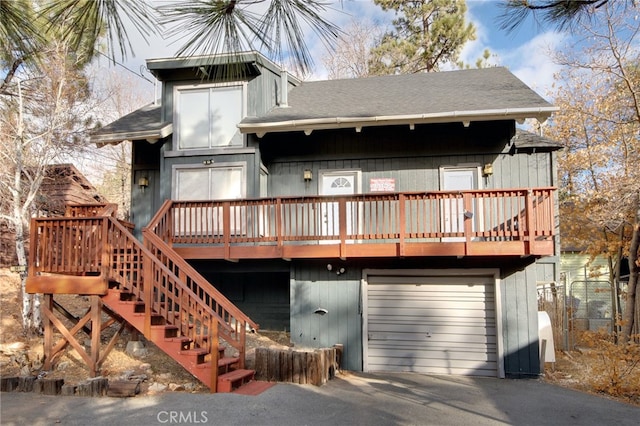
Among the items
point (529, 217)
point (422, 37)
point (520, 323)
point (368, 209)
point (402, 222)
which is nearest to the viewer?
point (529, 217)

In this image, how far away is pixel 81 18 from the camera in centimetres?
284

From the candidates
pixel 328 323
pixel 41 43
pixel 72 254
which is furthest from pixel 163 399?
pixel 41 43

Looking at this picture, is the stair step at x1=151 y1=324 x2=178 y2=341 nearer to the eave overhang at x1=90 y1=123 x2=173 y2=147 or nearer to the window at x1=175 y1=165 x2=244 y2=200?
the window at x1=175 y1=165 x2=244 y2=200

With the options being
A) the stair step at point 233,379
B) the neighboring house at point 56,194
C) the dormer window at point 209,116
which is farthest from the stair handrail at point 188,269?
the neighboring house at point 56,194

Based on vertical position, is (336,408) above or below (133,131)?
below

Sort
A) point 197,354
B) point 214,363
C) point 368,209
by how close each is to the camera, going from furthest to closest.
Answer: point 368,209 → point 197,354 → point 214,363

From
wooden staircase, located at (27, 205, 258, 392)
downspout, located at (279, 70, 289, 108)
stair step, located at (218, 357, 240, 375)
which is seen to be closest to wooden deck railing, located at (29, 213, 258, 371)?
wooden staircase, located at (27, 205, 258, 392)

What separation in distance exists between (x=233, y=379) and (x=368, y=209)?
441cm

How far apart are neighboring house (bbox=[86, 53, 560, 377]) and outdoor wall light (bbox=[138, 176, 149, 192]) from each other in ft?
0.17

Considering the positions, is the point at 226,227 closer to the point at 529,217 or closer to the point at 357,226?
the point at 357,226

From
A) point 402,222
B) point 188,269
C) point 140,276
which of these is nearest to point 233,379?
point 188,269

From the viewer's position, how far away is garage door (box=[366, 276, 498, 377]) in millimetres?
9203

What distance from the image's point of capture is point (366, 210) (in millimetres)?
9648

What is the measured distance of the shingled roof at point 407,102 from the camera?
361 inches
